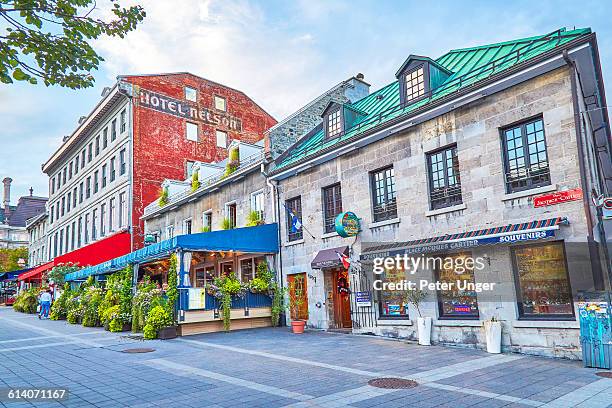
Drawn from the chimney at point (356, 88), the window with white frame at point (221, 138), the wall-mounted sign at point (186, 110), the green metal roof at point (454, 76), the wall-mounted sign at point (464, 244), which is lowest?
the wall-mounted sign at point (464, 244)

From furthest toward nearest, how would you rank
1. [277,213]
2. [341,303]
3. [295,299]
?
[277,213]
[295,299]
[341,303]

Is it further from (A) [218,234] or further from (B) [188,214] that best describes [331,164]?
(B) [188,214]

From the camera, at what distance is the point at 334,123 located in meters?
16.9

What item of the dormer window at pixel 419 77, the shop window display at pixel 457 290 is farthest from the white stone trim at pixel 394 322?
the dormer window at pixel 419 77

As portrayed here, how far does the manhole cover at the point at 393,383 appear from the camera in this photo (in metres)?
7.32

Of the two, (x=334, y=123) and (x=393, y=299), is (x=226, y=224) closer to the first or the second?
(x=334, y=123)

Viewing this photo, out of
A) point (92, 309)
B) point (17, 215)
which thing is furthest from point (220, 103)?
point (17, 215)

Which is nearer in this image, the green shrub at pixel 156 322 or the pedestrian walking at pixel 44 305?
the green shrub at pixel 156 322

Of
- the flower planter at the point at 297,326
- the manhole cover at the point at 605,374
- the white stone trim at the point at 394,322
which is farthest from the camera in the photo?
the flower planter at the point at 297,326

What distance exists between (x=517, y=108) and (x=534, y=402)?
274 inches

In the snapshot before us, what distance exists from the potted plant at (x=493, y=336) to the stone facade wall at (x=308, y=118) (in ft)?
35.9

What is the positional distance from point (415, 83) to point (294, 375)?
9.63 m

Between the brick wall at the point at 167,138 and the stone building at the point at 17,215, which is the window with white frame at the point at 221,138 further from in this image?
the stone building at the point at 17,215

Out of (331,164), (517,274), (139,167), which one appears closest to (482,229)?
(517,274)
